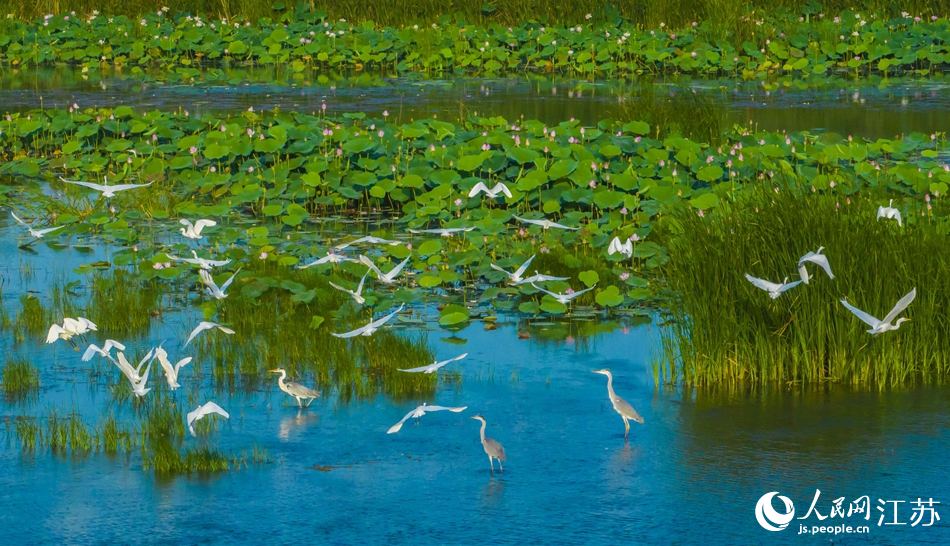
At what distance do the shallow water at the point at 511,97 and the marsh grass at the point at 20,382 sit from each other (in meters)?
6.22

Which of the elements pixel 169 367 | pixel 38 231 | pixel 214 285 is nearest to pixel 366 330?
pixel 169 367

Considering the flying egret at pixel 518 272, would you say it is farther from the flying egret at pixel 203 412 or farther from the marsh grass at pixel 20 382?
the marsh grass at pixel 20 382

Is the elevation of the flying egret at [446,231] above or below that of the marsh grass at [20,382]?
above

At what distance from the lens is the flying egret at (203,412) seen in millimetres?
4609

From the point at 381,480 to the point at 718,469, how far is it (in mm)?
1068

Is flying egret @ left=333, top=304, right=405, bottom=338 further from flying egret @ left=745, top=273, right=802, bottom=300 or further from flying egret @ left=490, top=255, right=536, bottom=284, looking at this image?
flying egret @ left=745, top=273, right=802, bottom=300

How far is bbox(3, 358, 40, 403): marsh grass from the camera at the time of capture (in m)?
5.26

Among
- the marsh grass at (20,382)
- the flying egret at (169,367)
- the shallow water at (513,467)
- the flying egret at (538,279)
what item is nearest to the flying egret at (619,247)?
the flying egret at (538,279)

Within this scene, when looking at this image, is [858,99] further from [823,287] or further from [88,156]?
[823,287]

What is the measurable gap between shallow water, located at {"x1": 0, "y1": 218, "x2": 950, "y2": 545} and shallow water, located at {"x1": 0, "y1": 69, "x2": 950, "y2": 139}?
5722 mm

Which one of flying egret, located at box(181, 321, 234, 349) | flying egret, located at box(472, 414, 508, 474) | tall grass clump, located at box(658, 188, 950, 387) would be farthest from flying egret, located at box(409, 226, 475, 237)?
flying egret, located at box(472, 414, 508, 474)

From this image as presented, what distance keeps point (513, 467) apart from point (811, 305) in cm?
153

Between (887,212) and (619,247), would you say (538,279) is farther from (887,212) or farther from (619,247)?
(887,212)

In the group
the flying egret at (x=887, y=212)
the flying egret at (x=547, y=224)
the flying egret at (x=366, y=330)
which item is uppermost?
the flying egret at (x=887, y=212)
